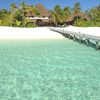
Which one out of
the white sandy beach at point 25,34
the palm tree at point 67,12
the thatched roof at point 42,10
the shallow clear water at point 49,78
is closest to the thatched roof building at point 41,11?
the thatched roof at point 42,10

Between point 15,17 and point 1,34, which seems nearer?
point 1,34

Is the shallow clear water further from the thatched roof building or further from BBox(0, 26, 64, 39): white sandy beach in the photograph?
the thatched roof building

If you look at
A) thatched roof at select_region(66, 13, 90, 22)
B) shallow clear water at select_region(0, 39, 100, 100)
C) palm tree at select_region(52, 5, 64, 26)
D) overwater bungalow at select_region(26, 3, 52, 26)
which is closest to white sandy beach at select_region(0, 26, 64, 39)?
palm tree at select_region(52, 5, 64, 26)

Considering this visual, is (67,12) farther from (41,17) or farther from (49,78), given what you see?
(49,78)

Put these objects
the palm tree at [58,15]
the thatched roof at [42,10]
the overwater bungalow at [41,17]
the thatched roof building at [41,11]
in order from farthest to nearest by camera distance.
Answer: the thatched roof at [42,10] → the overwater bungalow at [41,17] → the thatched roof building at [41,11] → the palm tree at [58,15]

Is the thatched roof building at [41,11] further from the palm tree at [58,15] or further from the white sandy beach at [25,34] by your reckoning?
the white sandy beach at [25,34]

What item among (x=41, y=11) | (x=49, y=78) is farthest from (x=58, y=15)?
(x=49, y=78)

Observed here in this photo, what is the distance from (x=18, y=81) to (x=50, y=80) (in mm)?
1642

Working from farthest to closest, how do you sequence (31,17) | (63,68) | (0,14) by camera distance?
(31,17)
(0,14)
(63,68)

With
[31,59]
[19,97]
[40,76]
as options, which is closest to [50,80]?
[40,76]

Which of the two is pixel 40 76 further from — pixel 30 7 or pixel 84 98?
pixel 30 7

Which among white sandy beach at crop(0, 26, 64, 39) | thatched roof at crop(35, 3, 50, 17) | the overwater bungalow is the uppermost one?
thatched roof at crop(35, 3, 50, 17)

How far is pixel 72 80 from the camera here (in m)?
13.9

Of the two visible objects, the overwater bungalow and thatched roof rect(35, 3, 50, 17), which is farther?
thatched roof rect(35, 3, 50, 17)
